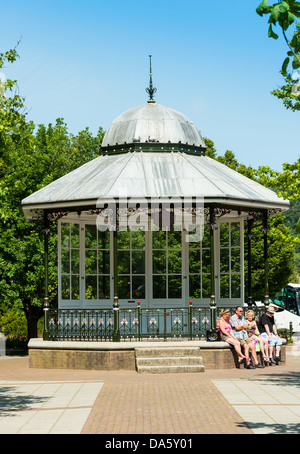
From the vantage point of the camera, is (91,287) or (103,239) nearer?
(91,287)

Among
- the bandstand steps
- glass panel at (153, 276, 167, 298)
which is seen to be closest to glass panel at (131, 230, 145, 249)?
glass panel at (153, 276, 167, 298)

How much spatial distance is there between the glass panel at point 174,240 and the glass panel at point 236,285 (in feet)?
5.33

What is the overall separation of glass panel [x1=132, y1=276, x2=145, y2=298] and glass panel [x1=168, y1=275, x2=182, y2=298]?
0.70 metres

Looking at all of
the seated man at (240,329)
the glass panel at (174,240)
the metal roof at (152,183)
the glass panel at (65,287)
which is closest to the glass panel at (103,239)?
the glass panel at (65,287)

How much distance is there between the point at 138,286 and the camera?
18.7 metres

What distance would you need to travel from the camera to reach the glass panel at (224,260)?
18.4 metres

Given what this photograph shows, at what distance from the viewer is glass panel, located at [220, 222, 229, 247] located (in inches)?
727

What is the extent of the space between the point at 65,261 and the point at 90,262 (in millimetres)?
757

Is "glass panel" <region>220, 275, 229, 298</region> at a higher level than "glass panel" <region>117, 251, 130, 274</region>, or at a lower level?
lower

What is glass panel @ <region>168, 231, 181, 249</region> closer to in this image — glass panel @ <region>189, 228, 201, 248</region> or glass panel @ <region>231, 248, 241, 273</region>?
glass panel @ <region>189, 228, 201, 248</region>

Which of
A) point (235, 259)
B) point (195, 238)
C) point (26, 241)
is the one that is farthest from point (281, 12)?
point (26, 241)

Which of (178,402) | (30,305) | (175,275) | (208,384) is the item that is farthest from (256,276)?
(178,402)

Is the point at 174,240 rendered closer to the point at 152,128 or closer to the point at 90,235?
the point at 90,235

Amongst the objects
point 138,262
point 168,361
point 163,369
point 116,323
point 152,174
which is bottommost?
point 163,369
